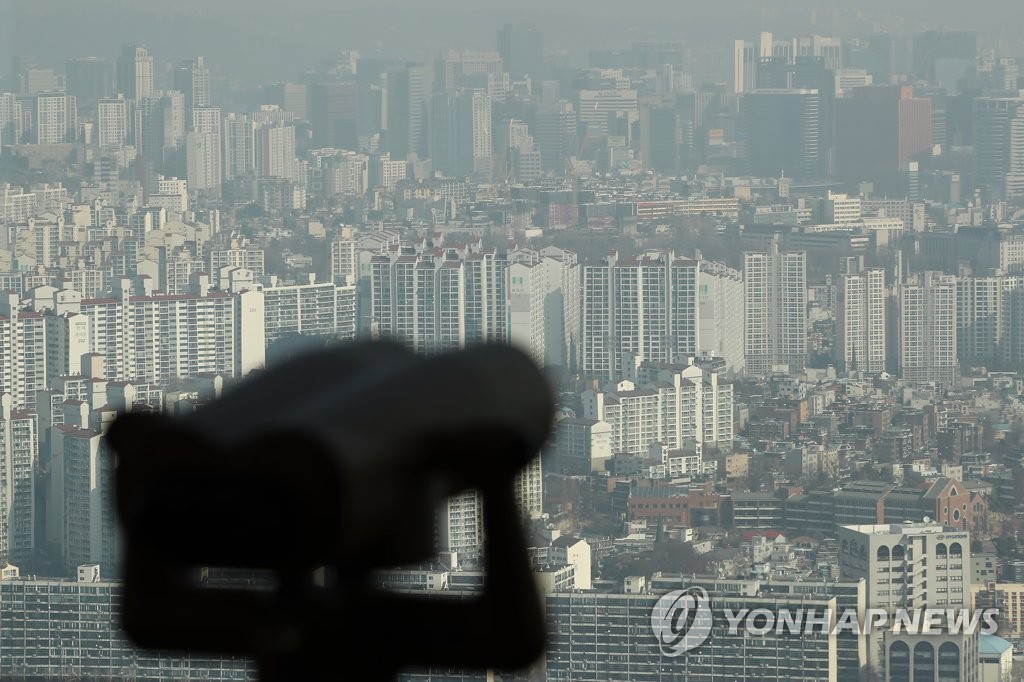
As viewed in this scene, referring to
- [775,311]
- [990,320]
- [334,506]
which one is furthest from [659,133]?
[334,506]

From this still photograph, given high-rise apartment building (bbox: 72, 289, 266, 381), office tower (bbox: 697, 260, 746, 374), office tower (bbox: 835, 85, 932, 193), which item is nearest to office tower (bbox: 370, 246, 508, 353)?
high-rise apartment building (bbox: 72, 289, 266, 381)

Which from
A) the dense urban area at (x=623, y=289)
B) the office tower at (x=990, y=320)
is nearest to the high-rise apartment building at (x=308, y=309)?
the dense urban area at (x=623, y=289)

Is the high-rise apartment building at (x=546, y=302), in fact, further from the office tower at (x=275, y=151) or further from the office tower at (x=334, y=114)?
the office tower at (x=334, y=114)

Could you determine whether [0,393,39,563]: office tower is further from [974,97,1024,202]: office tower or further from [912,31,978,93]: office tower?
[912,31,978,93]: office tower

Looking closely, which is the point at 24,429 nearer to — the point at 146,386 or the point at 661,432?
the point at 146,386

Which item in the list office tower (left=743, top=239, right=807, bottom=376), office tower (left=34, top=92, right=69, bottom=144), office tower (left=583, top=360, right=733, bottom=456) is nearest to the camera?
office tower (left=583, top=360, right=733, bottom=456)

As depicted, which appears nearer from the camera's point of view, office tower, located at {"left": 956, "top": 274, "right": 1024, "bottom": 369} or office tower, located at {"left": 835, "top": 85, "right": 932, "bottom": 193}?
office tower, located at {"left": 956, "top": 274, "right": 1024, "bottom": 369}

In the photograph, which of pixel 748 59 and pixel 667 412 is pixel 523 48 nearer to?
pixel 748 59
